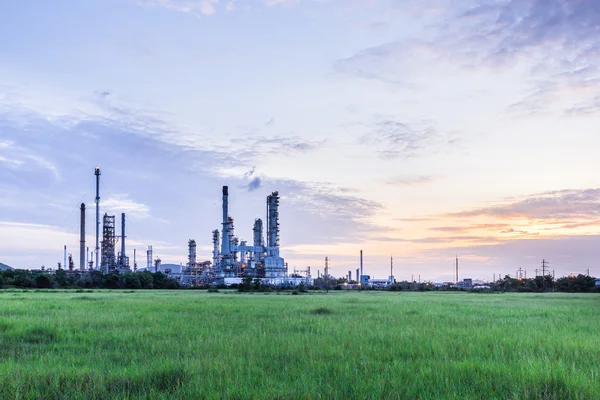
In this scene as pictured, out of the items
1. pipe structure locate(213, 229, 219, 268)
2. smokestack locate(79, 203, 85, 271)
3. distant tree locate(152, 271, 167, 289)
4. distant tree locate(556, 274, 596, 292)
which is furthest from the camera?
pipe structure locate(213, 229, 219, 268)

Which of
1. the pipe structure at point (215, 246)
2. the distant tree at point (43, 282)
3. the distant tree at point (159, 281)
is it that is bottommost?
the distant tree at point (159, 281)

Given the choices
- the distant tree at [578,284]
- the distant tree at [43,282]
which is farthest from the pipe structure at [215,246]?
the distant tree at [578,284]

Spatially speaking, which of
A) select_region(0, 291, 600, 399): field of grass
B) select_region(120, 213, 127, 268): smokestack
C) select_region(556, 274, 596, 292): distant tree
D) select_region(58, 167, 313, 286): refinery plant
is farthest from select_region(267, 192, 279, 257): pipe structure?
select_region(0, 291, 600, 399): field of grass

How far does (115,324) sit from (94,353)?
21.0ft

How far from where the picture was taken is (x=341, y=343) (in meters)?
12.5

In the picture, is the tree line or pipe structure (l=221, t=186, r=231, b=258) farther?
pipe structure (l=221, t=186, r=231, b=258)

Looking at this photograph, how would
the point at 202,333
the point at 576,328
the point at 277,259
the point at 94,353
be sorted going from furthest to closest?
1. the point at 277,259
2. the point at 576,328
3. the point at 202,333
4. the point at 94,353

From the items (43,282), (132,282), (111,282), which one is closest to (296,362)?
(43,282)

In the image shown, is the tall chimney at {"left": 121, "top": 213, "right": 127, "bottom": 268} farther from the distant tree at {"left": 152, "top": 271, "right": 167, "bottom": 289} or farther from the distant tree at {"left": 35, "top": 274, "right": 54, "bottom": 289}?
the distant tree at {"left": 35, "top": 274, "right": 54, "bottom": 289}

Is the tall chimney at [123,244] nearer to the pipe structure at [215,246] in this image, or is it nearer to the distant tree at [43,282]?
the pipe structure at [215,246]

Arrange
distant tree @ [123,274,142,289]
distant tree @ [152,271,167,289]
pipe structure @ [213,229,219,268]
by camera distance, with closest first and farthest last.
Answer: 1. distant tree @ [123,274,142,289]
2. distant tree @ [152,271,167,289]
3. pipe structure @ [213,229,219,268]

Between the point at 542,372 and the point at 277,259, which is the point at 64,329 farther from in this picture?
the point at 277,259

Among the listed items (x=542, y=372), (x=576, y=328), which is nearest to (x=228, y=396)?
(x=542, y=372)

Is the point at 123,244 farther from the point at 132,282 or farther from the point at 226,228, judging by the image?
the point at 226,228
